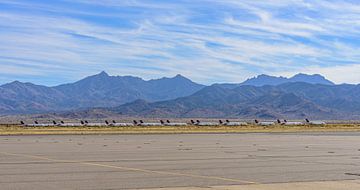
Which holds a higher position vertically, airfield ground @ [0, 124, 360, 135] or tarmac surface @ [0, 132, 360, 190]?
airfield ground @ [0, 124, 360, 135]

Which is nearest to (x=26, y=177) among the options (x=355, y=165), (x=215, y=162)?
(x=215, y=162)

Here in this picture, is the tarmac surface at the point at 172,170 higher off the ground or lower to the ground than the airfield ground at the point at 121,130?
lower

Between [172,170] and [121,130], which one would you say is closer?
[172,170]

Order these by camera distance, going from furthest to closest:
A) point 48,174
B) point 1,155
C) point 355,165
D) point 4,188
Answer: point 1,155 → point 355,165 → point 48,174 → point 4,188

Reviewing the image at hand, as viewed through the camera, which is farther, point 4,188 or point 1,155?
point 1,155

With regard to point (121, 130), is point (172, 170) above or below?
below

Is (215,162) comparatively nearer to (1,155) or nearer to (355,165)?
(355,165)

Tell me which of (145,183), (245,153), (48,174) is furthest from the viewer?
(245,153)

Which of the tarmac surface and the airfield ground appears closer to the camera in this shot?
the tarmac surface

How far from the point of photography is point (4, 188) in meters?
16.9

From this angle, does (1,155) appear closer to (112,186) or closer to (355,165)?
(112,186)

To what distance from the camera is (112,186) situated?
58.2 feet

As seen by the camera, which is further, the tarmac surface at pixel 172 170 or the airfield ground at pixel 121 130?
the airfield ground at pixel 121 130

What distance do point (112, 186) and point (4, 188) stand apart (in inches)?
110
